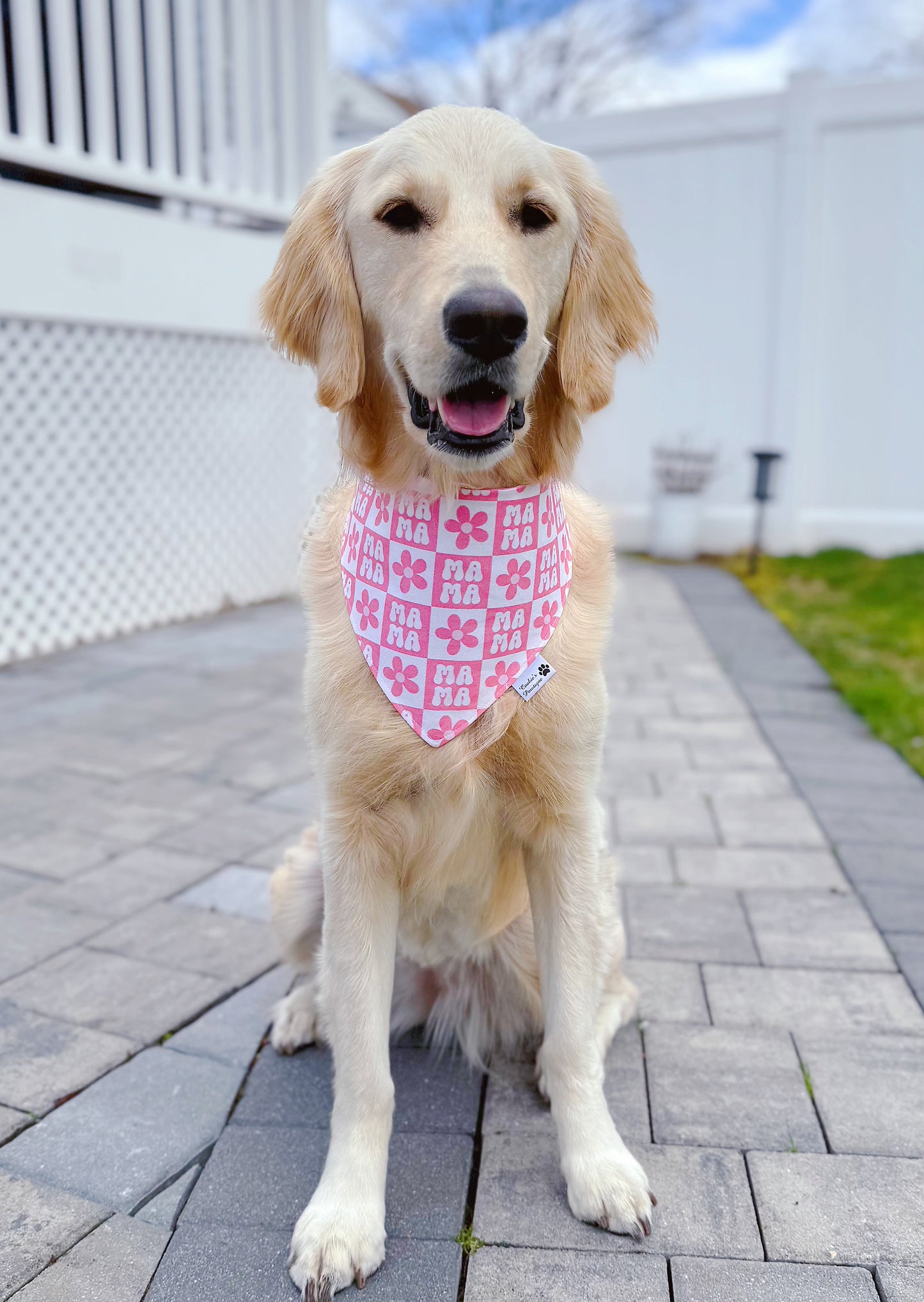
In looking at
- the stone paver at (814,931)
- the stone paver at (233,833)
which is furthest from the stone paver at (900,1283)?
the stone paver at (233,833)

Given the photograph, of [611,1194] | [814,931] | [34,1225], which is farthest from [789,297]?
[34,1225]

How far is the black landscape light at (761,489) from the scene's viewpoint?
28.3 feet

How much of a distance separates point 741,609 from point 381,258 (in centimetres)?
608

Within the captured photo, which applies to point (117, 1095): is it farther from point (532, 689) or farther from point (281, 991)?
point (532, 689)

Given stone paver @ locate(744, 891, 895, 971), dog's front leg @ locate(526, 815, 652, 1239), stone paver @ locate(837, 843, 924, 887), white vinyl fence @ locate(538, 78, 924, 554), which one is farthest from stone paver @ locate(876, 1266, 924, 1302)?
white vinyl fence @ locate(538, 78, 924, 554)

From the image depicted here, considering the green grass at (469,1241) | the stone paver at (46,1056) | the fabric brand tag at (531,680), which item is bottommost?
the stone paver at (46,1056)

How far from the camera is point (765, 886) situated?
3039 millimetres

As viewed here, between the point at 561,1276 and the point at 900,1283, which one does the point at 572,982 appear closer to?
the point at 561,1276

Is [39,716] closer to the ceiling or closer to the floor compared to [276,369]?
closer to the floor

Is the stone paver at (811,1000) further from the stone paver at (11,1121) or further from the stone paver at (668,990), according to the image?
the stone paver at (11,1121)

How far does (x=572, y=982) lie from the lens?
1.84 m

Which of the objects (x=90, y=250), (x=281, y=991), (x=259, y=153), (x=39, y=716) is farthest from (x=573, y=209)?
(x=259, y=153)

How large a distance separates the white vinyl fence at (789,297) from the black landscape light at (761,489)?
8.0 inches

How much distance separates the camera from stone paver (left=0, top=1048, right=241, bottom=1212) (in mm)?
1831
